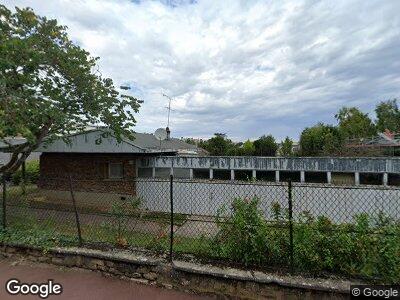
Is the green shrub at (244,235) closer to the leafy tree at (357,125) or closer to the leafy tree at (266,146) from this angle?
the leafy tree at (266,146)

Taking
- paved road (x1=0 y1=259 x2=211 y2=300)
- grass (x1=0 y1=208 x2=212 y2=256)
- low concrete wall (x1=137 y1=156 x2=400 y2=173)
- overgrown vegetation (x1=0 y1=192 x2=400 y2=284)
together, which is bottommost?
paved road (x1=0 y1=259 x2=211 y2=300)

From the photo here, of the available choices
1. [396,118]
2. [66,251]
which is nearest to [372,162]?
[66,251]

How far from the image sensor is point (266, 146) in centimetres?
2427

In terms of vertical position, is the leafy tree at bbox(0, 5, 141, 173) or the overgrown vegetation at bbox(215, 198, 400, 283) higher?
the leafy tree at bbox(0, 5, 141, 173)

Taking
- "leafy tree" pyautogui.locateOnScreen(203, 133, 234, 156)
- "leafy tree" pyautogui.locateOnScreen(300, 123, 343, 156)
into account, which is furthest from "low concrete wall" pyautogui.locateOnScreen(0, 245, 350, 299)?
"leafy tree" pyautogui.locateOnScreen(203, 133, 234, 156)

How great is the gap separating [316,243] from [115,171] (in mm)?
10733

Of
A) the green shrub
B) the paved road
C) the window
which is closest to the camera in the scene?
the paved road

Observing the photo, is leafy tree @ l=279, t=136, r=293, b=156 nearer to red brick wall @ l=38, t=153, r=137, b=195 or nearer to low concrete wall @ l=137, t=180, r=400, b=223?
low concrete wall @ l=137, t=180, r=400, b=223

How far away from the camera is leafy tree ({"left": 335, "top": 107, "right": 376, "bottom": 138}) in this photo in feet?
120

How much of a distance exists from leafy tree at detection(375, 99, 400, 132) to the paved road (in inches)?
1542

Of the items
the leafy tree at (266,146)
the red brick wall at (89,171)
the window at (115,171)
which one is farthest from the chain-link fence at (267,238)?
the leafy tree at (266,146)

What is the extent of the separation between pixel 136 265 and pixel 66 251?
1426 mm

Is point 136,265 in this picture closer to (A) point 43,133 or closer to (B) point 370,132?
(A) point 43,133

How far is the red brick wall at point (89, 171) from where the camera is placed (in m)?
12.9
